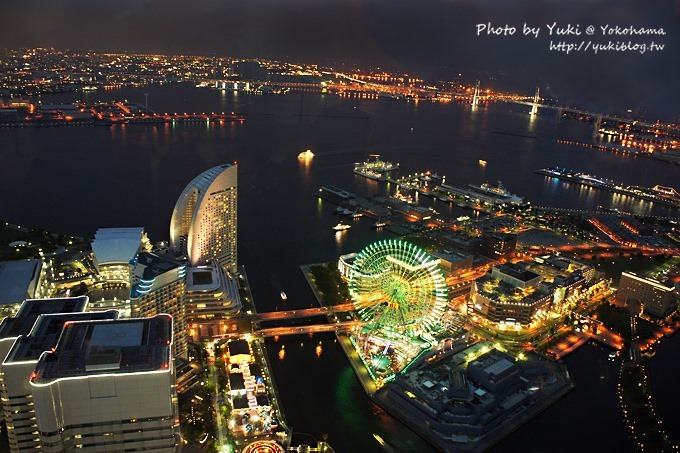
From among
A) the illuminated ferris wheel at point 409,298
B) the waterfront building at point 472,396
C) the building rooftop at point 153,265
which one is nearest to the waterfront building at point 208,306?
the building rooftop at point 153,265

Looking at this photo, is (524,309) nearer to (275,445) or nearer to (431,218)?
(275,445)

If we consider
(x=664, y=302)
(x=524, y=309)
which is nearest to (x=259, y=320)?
(x=524, y=309)

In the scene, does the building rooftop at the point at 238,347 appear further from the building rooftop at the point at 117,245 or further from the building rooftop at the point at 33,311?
the building rooftop at the point at 117,245

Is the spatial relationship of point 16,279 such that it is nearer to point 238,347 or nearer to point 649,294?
point 238,347

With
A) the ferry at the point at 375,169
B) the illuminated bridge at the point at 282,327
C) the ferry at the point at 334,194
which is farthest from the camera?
the ferry at the point at 375,169

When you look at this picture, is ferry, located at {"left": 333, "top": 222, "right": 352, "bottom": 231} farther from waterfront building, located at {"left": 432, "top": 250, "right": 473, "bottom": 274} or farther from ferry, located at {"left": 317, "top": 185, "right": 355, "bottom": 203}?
waterfront building, located at {"left": 432, "top": 250, "right": 473, "bottom": 274}

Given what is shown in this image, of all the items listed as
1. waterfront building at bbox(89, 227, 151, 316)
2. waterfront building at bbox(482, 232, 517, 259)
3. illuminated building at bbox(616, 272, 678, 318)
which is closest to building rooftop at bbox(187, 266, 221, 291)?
waterfront building at bbox(89, 227, 151, 316)

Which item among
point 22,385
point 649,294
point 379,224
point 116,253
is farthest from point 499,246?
point 22,385
